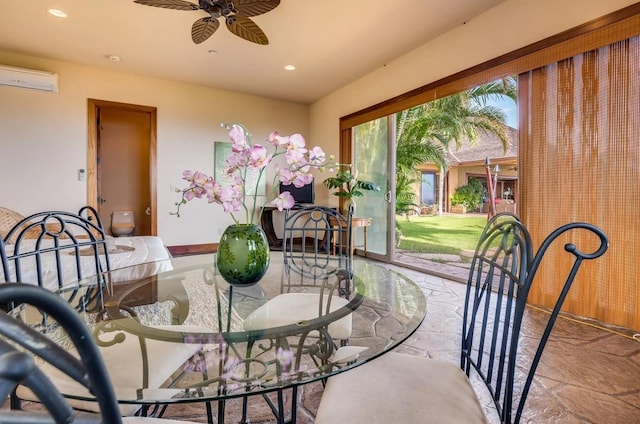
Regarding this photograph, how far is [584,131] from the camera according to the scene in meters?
2.53

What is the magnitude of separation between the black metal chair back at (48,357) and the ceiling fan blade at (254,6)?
2599 mm

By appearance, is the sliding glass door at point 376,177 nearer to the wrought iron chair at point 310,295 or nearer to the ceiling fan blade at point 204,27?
the wrought iron chair at point 310,295

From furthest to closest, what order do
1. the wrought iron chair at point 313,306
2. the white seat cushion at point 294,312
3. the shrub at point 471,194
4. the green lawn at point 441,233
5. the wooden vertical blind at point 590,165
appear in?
the shrub at point 471,194
the green lawn at point 441,233
the wooden vertical blind at point 590,165
the white seat cushion at point 294,312
the wrought iron chair at point 313,306

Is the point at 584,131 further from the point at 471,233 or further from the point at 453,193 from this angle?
the point at 453,193

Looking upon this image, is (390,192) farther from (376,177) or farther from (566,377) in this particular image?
(566,377)

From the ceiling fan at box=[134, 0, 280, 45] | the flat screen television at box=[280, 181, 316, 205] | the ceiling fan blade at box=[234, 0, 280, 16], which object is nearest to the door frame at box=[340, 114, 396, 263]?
the flat screen television at box=[280, 181, 316, 205]

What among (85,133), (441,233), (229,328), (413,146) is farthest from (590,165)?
(85,133)

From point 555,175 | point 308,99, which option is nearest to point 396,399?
point 555,175

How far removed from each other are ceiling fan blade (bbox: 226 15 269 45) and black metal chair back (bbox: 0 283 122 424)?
113 inches

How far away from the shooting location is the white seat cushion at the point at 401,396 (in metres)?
0.88

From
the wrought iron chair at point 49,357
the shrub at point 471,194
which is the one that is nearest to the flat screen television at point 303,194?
the shrub at point 471,194

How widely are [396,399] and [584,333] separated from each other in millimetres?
2211

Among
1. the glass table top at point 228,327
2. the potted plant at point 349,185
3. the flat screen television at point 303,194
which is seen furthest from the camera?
the flat screen television at point 303,194

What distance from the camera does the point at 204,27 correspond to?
113 inches
